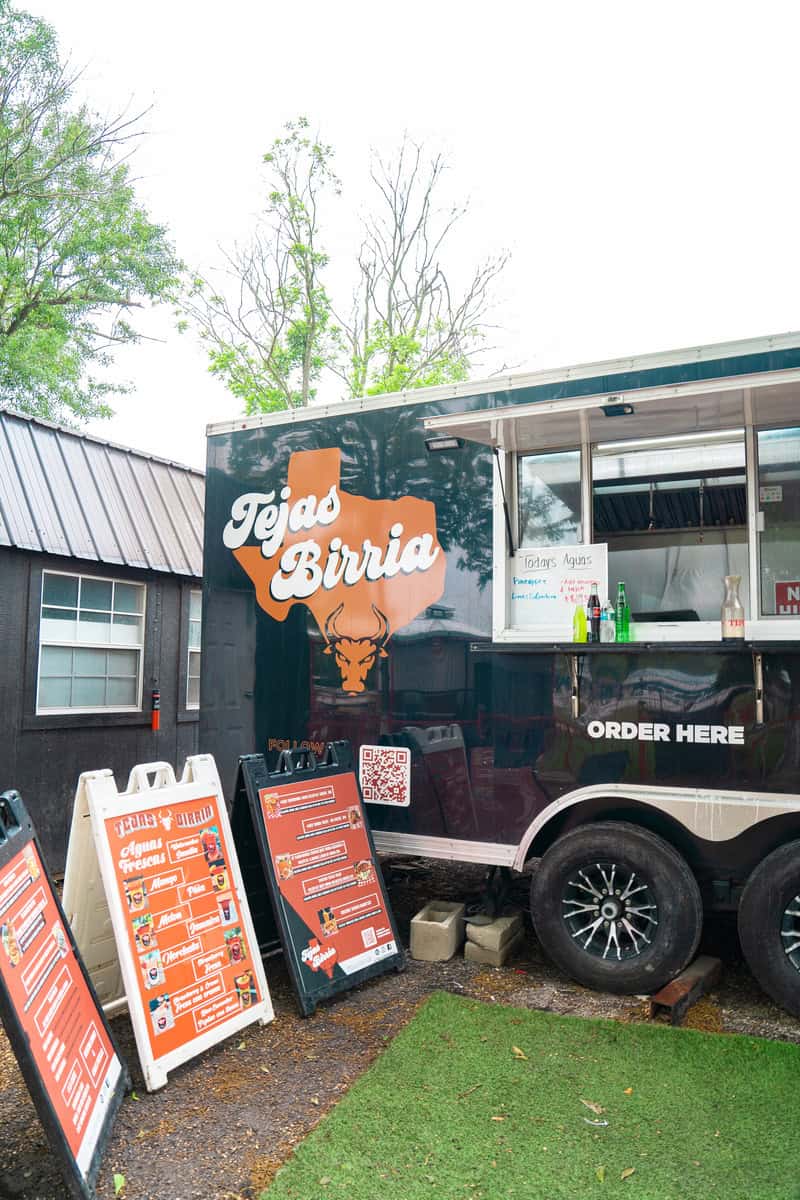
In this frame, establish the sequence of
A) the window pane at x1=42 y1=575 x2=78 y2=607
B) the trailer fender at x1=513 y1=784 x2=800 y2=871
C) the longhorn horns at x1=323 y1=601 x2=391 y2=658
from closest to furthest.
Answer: the trailer fender at x1=513 y1=784 x2=800 y2=871 < the longhorn horns at x1=323 y1=601 x2=391 y2=658 < the window pane at x1=42 y1=575 x2=78 y2=607

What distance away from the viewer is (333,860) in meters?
4.39

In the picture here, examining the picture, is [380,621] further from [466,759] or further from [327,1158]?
[327,1158]

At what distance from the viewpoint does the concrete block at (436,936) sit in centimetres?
462

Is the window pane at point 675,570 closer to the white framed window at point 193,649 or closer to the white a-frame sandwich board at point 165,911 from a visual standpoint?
the white a-frame sandwich board at point 165,911

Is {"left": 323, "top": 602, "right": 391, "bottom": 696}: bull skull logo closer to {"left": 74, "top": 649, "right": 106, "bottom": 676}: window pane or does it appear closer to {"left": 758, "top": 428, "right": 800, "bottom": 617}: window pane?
{"left": 758, "top": 428, "right": 800, "bottom": 617}: window pane

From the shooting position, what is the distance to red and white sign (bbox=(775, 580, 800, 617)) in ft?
13.6

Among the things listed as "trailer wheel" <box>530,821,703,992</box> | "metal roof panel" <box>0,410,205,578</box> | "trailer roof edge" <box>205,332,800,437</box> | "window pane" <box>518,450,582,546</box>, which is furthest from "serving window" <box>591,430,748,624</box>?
"metal roof panel" <box>0,410,205,578</box>

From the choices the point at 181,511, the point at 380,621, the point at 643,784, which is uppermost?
the point at 181,511

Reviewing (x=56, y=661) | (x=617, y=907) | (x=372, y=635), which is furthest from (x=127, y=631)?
(x=617, y=907)

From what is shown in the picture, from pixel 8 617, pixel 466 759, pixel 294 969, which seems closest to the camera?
pixel 294 969

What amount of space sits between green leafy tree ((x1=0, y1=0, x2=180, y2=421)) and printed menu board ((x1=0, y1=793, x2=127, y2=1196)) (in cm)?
1528

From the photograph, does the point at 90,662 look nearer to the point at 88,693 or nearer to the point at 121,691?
the point at 88,693

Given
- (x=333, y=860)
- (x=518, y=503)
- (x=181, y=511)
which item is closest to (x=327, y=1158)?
(x=333, y=860)

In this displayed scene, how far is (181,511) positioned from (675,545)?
4838mm
